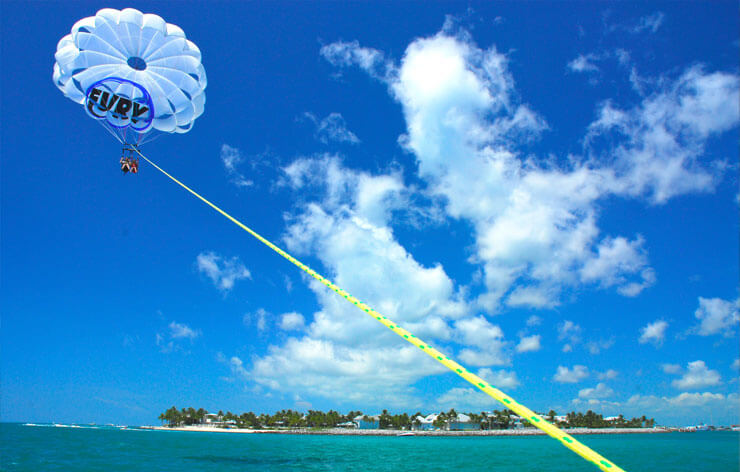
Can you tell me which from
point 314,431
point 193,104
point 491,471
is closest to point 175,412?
point 314,431

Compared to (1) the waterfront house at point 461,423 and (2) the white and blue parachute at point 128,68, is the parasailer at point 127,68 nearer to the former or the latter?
(2) the white and blue parachute at point 128,68

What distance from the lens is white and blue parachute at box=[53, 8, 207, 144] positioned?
15.0 metres

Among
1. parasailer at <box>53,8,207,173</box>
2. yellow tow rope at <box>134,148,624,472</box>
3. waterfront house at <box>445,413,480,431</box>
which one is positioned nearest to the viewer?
yellow tow rope at <box>134,148,624,472</box>

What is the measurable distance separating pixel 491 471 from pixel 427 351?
31.6 m

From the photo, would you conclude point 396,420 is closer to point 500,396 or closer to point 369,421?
point 369,421

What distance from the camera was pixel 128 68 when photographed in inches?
609

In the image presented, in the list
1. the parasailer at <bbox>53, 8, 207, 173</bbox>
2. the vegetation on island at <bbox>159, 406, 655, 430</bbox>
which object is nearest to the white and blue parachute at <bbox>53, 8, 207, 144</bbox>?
the parasailer at <bbox>53, 8, 207, 173</bbox>

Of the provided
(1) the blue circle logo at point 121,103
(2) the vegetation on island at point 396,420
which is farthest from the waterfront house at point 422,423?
(1) the blue circle logo at point 121,103

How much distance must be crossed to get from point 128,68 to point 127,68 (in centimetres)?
4

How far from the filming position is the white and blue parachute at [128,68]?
15.0m

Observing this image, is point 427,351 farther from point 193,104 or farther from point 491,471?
point 491,471

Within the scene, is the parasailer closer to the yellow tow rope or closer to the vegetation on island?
the yellow tow rope

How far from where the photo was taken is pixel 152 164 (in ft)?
41.5

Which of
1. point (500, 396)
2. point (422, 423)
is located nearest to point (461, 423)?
point (422, 423)
